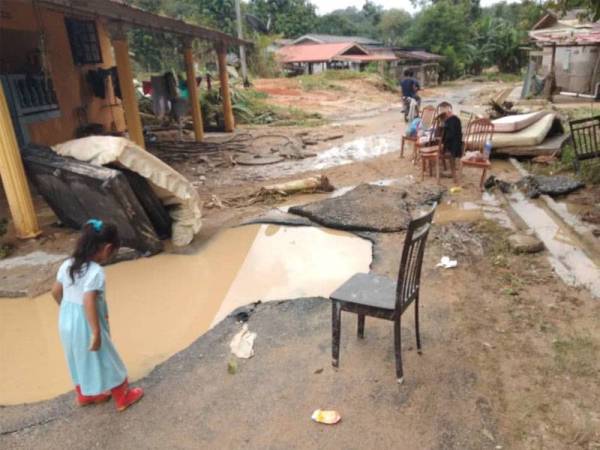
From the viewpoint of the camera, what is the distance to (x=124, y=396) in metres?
2.99

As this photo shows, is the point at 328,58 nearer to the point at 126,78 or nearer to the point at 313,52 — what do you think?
the point at 313,52

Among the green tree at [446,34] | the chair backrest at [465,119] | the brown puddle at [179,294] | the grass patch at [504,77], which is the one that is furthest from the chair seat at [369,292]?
the green tree at [446,34]

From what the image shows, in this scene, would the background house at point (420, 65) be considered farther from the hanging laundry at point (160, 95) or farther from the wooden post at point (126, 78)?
the wooden post at point (126, 78)

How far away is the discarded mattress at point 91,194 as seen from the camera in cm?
495

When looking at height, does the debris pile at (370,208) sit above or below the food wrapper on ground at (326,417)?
above

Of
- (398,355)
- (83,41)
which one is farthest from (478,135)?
(83,41)

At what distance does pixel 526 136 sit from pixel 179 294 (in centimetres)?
780

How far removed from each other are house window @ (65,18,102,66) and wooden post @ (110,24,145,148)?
6.48 ft

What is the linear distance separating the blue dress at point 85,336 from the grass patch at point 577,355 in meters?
3.08

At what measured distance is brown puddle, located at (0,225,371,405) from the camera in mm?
3623

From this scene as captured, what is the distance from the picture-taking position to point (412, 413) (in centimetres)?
279

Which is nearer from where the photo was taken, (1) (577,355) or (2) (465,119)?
(1) (577,355)

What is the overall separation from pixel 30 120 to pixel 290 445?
8.04 m

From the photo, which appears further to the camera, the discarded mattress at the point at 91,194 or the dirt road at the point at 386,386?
the discarded mattress at the point at 91,194
